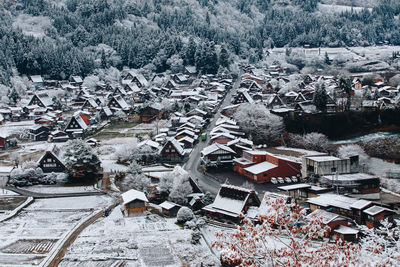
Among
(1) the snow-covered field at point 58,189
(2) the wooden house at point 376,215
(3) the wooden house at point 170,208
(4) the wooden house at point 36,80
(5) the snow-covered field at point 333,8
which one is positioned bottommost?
(5) the snow-covered field at point 333,8

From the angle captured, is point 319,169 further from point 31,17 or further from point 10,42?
point 31,17

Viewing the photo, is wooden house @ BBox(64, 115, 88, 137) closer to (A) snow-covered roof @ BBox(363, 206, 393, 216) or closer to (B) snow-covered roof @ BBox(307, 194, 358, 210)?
(B) snow-covered roof @ BBox(307, 194, 358, 210)

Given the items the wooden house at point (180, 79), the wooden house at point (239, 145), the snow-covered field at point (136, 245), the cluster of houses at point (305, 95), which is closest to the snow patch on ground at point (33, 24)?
the wooden house at point (180, 79)

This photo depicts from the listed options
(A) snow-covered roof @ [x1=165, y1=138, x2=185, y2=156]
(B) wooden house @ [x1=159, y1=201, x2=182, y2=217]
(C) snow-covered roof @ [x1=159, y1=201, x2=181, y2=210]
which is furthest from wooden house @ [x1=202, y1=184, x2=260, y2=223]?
(A) snow-covered roof @ [x1=165, y1=138, x2=185, y2=156]

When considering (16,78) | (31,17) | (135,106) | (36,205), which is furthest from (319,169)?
(31,17)

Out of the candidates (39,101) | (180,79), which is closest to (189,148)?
(39,101)

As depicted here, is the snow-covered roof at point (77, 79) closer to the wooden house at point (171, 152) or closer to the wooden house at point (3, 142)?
the wooden house at point (3, 142)

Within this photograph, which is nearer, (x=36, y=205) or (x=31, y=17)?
(x=36, y=205)
